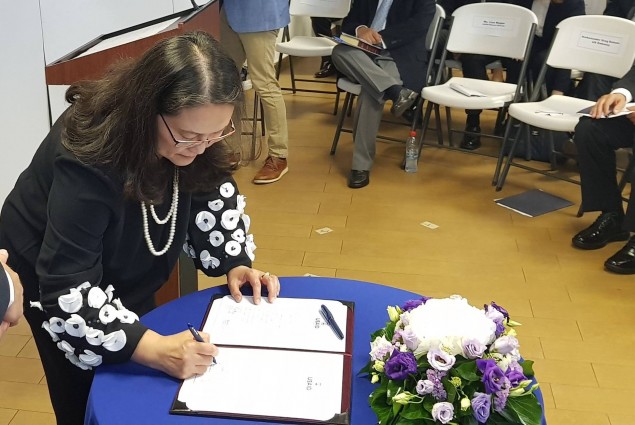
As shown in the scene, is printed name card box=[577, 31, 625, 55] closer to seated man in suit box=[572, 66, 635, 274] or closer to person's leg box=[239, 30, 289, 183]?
seated man in suit box=[572, 66, 635, 274]

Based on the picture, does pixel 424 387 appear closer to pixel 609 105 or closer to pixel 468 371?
pixel 468 371

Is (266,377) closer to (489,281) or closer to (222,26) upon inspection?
(489,281)

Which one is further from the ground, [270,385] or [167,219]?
[167,219]

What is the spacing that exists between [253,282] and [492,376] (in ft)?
1.98

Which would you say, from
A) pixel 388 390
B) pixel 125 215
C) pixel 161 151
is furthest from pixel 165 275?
pixel 388 390

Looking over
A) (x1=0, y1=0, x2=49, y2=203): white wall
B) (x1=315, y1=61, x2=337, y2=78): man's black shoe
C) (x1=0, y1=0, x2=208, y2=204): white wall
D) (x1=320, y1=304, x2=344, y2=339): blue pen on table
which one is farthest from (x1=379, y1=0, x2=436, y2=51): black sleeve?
(x1=320, y1=304, x2=344, y2=339): blue pen on table

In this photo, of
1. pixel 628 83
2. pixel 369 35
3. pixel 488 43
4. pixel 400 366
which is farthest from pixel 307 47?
pixel 400 366

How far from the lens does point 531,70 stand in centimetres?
438

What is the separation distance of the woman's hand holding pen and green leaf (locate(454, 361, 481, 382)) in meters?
0.42

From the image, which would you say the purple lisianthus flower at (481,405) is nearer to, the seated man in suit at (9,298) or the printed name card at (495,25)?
the seated man in suit at (9,298)

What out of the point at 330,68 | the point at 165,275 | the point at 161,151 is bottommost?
the point at 330,68

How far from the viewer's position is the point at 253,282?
4.69ft

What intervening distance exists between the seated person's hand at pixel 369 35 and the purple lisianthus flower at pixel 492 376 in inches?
125

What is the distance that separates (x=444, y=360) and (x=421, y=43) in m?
3.32
